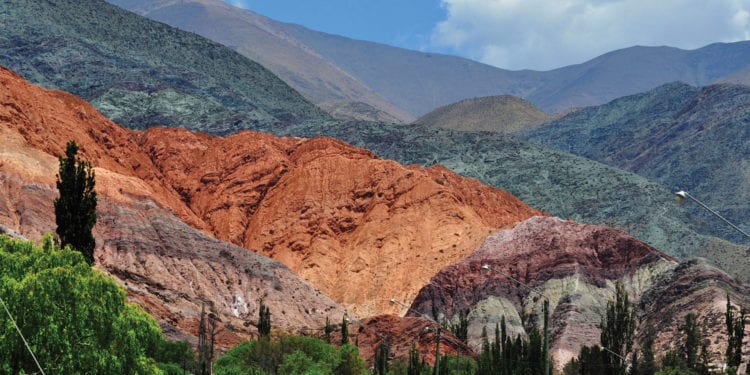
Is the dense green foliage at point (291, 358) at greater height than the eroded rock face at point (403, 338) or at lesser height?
lesser

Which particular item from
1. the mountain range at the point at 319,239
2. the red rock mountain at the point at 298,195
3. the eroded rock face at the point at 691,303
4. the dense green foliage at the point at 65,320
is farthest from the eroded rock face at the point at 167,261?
the dense green foliage at the point at 65,320

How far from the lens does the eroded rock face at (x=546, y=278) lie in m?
112

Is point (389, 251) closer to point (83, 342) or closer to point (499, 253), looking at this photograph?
point (499, 253)

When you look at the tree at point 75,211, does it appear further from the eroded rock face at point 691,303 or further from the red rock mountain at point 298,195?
the red rock mountain at point 298,195

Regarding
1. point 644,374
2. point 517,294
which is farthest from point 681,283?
point 644,374

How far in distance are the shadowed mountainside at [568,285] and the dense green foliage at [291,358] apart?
27.4m

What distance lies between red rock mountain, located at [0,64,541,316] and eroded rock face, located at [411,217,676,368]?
207 inches

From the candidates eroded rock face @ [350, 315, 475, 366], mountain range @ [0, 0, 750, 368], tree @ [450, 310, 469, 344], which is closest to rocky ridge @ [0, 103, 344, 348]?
mountain range @ [0, 0, 750, 368]

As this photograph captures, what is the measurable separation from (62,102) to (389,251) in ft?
149

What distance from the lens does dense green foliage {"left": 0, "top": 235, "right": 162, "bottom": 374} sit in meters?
33.4

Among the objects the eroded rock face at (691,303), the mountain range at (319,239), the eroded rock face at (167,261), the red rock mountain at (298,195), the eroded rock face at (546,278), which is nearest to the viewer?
the eroded rock face at (691,303)

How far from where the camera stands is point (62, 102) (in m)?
136

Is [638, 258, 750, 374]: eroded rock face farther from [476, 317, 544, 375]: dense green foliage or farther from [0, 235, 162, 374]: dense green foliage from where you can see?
[0, 235, 162, 374]: dense green foliage

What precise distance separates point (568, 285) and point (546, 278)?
402 cm
